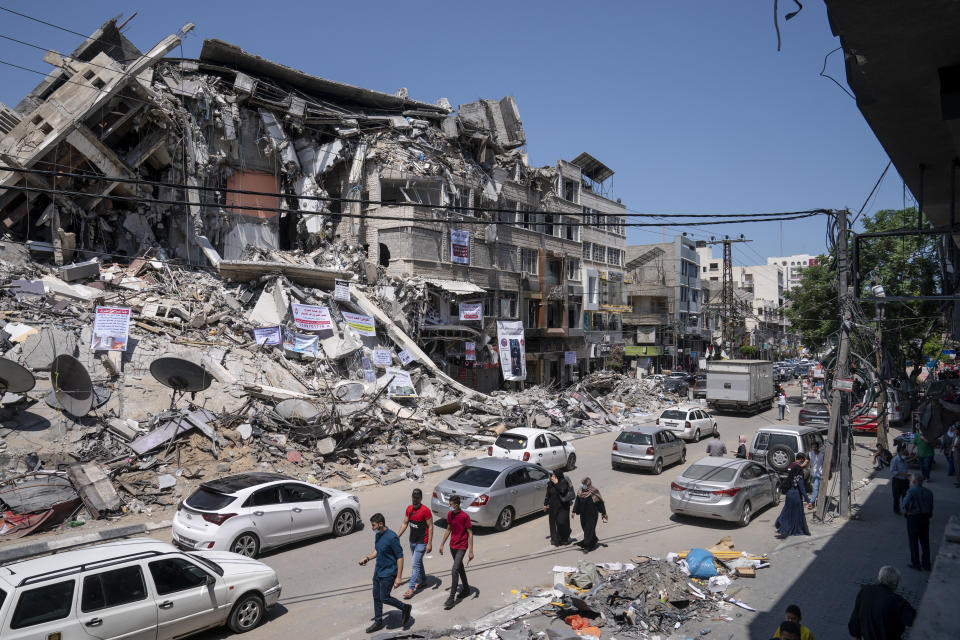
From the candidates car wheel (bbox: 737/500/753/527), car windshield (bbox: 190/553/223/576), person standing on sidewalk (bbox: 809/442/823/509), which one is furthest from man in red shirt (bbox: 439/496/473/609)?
person standing on sidewalk (bbox: 809/442/823/509)

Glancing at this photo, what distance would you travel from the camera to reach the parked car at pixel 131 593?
6.04m

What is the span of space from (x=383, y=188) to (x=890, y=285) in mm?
30098

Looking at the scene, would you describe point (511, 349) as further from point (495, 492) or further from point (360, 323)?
point (495, 492)

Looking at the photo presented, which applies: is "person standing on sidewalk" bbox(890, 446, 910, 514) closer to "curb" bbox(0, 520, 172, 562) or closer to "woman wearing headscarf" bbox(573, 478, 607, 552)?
"woman wearing headscarf" bbox(573, 478, 607, 552)

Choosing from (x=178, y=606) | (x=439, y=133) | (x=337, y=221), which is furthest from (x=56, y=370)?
(x=439, y=133)

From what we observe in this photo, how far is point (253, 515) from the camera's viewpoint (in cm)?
1057

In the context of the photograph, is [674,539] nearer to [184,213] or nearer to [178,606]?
[178,606]

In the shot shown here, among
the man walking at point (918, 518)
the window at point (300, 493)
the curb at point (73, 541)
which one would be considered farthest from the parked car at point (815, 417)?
the curb at point (73, 541)

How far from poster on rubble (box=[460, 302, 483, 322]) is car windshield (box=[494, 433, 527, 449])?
58.0ft

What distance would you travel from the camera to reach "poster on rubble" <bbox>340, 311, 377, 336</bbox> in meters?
27.0

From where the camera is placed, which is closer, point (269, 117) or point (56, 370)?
point (56, 370)

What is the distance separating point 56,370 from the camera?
49.8 feet

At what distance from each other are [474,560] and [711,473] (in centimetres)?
618

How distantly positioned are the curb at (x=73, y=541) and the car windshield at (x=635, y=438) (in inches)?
523
